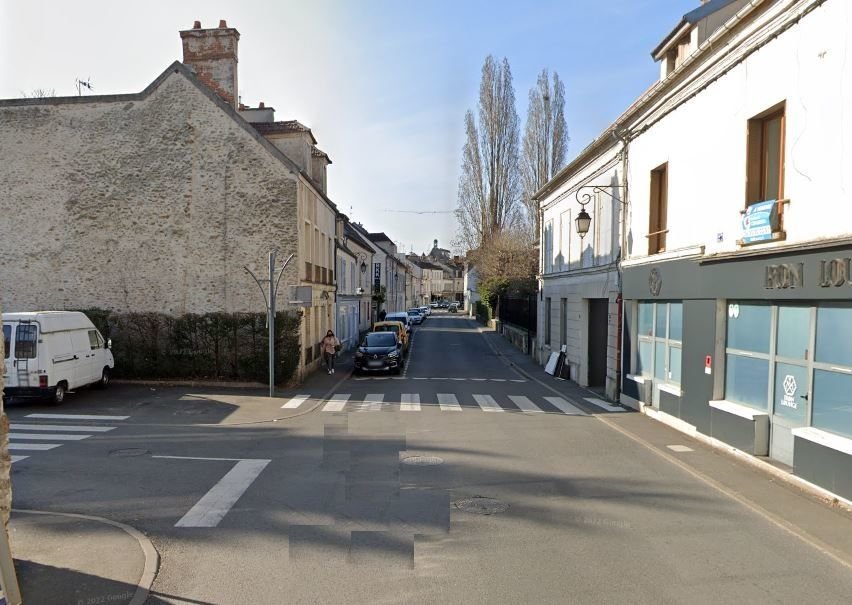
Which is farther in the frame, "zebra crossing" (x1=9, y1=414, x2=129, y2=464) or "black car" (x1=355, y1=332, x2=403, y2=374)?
"black car" (x1=355, y1=332, x2=403, y2=374)

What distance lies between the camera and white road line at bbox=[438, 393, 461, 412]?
14.1 metres

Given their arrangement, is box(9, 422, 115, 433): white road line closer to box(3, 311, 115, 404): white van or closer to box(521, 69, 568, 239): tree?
box(3, 311, 115, 404): white van

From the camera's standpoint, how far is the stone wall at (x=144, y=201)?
1858 cm

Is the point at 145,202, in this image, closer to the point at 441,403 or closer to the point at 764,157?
the point at 441,403

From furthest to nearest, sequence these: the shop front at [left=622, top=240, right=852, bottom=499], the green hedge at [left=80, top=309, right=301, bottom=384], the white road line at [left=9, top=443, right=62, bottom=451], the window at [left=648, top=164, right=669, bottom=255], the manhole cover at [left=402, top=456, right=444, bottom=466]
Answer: the green hedge at [left=80, top=309, right=301, bottom=384], the window at [left=648, top=164, right=669, bottom=255], the white road line at [left=9, top=443, right=62, bottom=451], the manhole cover at [left=402, top=456, right=444, bottom=466], the shop front at [left=622, top=240, right=852, bottom=499]

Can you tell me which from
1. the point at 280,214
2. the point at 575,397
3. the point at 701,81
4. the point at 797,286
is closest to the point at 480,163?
the point at 280,214

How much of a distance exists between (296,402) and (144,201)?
29.6 ft

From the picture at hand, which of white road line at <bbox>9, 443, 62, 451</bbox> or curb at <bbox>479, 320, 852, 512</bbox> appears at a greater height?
curb at <bbox>479, 320, 852, 512</bbox>

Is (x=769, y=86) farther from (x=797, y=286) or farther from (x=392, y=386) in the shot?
(x=392, y=386)

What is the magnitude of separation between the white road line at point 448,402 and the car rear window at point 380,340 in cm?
583

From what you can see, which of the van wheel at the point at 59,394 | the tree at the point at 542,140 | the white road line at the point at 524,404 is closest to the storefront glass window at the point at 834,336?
the white road line at the point at 524,404

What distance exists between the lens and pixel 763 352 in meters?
8.91

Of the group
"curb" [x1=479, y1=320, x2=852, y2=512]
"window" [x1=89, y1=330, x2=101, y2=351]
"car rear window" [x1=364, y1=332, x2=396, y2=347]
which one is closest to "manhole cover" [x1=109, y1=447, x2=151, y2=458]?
"window" [x1=89, y1=330, x2=101, y2=351]

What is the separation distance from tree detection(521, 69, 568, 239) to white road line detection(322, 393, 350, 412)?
2760 cm
